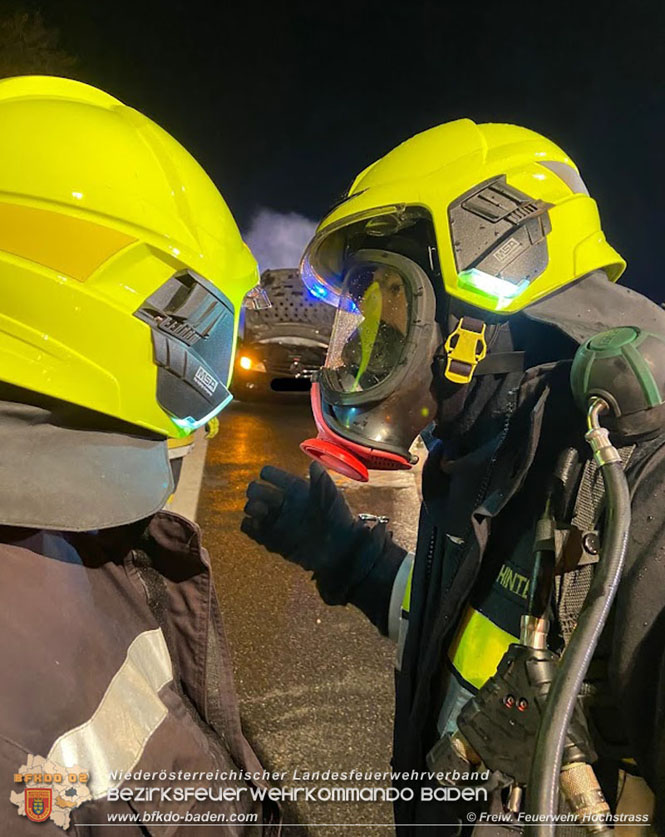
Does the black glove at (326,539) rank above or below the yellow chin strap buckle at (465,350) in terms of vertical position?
below

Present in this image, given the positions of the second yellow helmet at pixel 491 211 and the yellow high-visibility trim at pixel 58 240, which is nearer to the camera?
the yellow high-visibility trim at pixel 58 240

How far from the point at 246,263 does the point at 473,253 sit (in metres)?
0.59

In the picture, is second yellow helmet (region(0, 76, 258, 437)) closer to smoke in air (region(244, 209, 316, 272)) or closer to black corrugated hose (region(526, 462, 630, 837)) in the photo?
black corrugated hose (region(526, 462, 630, 837))

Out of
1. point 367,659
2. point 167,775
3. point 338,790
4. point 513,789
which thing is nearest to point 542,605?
point 513,789

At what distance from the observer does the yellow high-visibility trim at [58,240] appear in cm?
113

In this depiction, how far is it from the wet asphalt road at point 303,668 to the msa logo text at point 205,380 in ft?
7.44

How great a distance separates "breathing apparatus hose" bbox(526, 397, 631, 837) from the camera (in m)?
0.84

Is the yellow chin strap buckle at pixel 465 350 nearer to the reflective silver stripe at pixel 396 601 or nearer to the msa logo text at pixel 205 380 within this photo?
the msa logo text at pixel 205 380

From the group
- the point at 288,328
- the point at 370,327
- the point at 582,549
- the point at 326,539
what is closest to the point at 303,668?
the point at 326,539

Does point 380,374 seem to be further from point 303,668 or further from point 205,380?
point 303,668

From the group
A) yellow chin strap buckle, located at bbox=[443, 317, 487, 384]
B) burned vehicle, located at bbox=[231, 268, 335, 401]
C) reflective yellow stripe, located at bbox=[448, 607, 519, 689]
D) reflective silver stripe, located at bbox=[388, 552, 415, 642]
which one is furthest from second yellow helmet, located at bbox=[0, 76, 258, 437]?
burned vehicle, located at bbox=[231, 268, 335, 401]

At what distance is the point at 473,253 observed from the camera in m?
1.52

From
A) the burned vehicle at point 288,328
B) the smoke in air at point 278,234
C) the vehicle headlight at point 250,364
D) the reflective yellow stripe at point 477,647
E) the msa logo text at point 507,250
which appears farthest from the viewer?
the smoke in air at point 278,234
